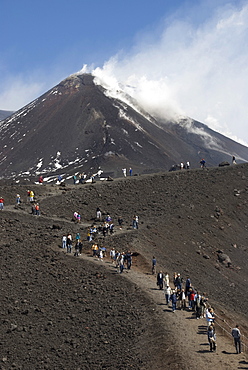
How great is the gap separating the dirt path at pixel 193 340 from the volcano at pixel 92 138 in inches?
2442

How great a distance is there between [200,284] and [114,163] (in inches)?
2430

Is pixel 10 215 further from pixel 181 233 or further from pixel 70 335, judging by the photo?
pixel 70 335

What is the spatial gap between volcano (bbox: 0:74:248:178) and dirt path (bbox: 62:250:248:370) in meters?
62.0

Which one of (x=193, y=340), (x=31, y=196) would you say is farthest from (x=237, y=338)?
(x=31, y=196)

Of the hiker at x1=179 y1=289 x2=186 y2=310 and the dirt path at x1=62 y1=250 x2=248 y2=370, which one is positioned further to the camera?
the hiker at x1=179 y1=289 x2=186 y2=310

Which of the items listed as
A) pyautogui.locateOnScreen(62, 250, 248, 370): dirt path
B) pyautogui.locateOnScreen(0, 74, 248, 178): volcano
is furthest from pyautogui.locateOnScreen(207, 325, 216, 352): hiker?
pyautogui.locateOnScreen(0, 74, 248, 178): volcano

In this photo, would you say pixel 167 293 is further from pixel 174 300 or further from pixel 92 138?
pixel 92 138

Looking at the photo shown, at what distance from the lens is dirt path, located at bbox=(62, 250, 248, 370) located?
18797 mm

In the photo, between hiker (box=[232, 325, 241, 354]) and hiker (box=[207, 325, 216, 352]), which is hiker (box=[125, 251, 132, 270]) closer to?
hiker (box=[207, 325, 216, 352])

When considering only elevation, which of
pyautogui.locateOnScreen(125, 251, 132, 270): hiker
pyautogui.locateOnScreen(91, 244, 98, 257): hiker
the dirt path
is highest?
pyautogui.locateOnScreen(91, 244, 98, 257): hiker

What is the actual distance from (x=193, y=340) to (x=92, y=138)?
94.8m

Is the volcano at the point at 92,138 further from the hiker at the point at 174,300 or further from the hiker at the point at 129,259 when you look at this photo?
the hiker at the point at 174,300

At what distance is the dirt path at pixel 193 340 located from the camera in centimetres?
1880

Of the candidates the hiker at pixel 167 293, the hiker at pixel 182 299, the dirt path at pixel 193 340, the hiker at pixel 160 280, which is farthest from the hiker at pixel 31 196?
the hiker at pixel 182 299
